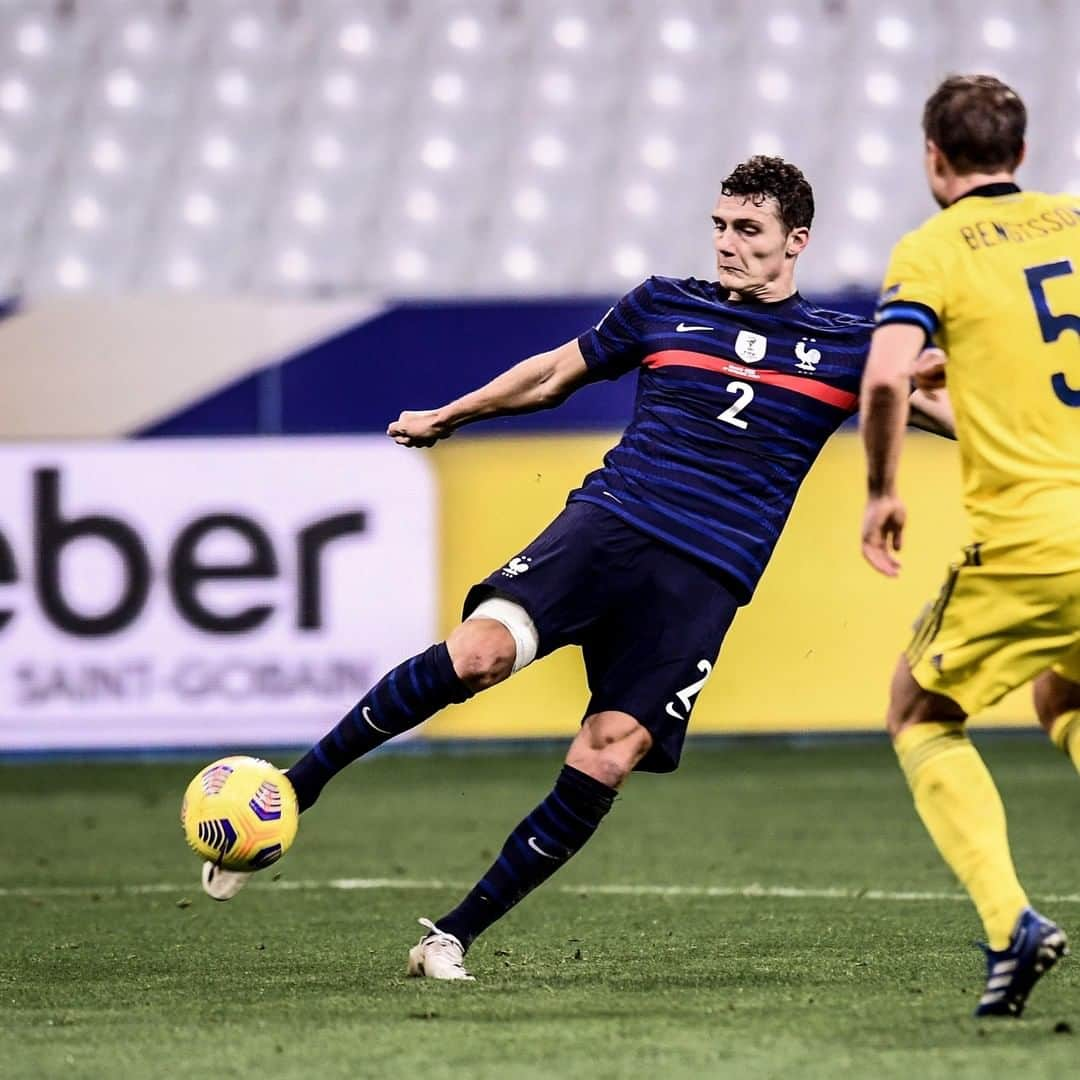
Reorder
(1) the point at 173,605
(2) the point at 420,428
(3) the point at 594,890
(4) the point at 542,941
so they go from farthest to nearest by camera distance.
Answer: (1) the point at 173,605, (3) the point at 594,890, (4) the point at 542,941, (2) the point at 420,428

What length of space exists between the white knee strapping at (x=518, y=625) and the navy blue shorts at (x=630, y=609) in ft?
0.05

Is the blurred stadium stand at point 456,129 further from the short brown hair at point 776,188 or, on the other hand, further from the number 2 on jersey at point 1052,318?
the number 2 on jersey at point 1052,318

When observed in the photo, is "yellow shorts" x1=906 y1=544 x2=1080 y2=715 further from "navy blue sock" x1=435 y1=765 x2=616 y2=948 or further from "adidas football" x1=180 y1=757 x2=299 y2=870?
"adidas football" x1=180 y1=757 x2=299 y2=870

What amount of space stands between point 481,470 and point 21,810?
2812 mm

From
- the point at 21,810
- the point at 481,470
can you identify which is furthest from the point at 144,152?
the point at 21,810

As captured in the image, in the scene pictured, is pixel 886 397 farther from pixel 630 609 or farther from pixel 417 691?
pixel 417 691

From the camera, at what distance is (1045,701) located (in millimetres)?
4434

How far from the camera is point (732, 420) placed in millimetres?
5016

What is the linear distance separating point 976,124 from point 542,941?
2520 mm

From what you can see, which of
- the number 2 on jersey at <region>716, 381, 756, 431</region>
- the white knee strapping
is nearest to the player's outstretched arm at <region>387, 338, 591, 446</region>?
the number 2 on jersey at <region>716, 381, 756, 431</region>

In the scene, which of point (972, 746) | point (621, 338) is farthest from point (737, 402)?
point (972, 746)

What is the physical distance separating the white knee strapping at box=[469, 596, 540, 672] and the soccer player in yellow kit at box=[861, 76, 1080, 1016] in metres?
1.01

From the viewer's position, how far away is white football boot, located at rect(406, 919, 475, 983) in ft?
16.0

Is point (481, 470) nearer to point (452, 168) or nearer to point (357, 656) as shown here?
point (357, 656)
